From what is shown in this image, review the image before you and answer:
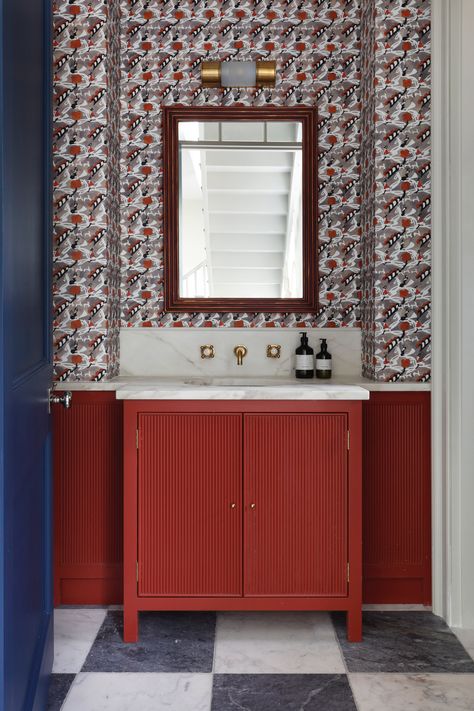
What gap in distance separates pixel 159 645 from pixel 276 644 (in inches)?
17.3

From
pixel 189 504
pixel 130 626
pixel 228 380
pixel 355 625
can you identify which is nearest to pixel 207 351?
pixel 228 380

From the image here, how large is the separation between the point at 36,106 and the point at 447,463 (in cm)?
201

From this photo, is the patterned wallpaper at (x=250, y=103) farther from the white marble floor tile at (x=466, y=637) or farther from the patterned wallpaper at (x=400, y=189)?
the white marble floor tile at (x=466, y=637)

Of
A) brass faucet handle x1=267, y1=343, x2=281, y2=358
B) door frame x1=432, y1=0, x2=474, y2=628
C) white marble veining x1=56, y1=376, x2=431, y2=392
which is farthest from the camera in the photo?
brass faucet handle x1=267, y1=343, x2=281, y2=358

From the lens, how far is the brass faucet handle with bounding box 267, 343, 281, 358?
3.25 meters

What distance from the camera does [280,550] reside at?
264 cm

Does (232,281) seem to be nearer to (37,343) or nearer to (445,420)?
(445,420)

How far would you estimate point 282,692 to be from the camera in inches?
89.3

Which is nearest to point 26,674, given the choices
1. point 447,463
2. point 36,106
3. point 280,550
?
point 280,550

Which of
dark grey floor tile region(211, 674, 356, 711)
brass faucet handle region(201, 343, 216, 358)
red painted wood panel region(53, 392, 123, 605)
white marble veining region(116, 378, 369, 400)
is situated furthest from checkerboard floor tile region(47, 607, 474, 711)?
brass faucet handle region(201, 343, 216, 358)

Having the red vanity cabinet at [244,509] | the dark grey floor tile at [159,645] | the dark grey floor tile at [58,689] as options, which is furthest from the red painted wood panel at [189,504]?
the dark grey floor tile at [58,689]

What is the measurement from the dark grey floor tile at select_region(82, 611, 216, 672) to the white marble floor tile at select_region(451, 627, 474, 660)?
37.2 inches

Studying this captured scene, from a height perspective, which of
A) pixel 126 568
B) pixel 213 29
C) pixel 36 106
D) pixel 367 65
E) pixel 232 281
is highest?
pixel 213 29

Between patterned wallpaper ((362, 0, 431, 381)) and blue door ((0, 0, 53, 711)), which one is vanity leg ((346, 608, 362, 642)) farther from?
blue door ((0, 0, 53, 711))
